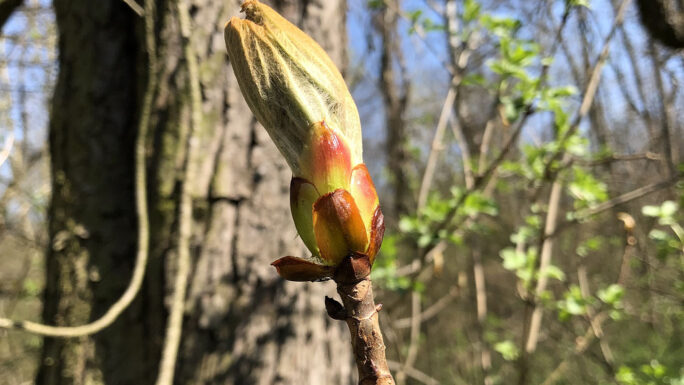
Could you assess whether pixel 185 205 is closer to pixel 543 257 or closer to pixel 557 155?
pixel 557 155

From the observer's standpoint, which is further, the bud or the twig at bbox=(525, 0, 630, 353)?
the twig at bbox=(525, 0, 630, 353)

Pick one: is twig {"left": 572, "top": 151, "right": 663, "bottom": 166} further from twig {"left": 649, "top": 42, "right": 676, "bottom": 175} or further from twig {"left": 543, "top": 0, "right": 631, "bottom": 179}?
twig {"left": 649, "top": 42, "right": 676, "bottom": 175}

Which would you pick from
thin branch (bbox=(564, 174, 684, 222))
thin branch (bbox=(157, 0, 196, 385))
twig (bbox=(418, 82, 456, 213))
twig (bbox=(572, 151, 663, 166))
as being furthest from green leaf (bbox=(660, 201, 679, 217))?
thin branch (bbox=(157, 0, 196, 385))

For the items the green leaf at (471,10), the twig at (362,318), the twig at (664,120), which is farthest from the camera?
the twig at (664,120)

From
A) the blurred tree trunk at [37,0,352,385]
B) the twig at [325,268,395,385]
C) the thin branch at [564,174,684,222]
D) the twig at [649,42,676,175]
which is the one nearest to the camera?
the twig at [325,268,395,385]

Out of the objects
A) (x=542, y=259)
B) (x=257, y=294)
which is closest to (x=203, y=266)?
(x=257, y=294)

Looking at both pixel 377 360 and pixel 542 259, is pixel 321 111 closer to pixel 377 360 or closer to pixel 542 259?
pixel 377 360

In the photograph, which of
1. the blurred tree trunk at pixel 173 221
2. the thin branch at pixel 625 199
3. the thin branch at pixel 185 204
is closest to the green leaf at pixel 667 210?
the thin branch at pixel 625 199

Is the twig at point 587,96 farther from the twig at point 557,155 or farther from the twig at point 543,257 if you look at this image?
the twig at point 543,257
